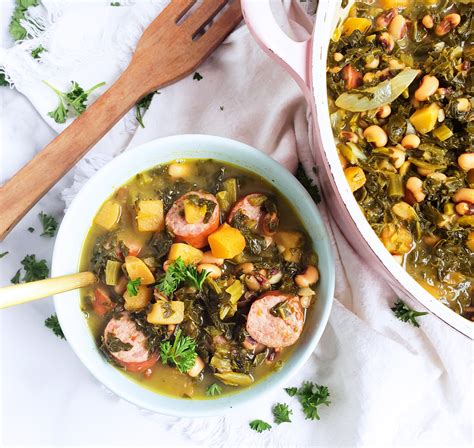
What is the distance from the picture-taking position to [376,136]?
2.60 meters

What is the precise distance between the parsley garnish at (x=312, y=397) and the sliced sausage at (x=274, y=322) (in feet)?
2.12

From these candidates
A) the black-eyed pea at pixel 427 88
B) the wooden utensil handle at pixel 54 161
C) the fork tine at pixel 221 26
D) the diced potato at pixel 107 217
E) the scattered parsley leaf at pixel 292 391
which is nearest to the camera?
the black-eyed pea at pixel 427 88

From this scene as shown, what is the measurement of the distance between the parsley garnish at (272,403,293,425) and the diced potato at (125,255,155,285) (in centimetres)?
106

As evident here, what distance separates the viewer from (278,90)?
120 inches

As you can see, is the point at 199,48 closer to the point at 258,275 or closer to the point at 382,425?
the point at 258,275

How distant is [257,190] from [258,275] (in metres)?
0.38

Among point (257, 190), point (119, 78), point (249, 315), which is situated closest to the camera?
point (249, 315)

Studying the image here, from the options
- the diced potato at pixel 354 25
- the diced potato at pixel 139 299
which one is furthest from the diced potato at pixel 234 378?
the diced potato at pixel 354 25

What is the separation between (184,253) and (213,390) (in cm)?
60

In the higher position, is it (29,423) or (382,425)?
(29,423)

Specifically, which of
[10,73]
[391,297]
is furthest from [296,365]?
[10,73]

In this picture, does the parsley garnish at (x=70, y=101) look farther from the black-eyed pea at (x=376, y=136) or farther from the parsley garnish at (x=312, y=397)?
the parsley garnish at (x=312, y=397)

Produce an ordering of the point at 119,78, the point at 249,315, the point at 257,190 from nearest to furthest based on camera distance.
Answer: the point at 249,315, the point at 257,190, the point at 119,78

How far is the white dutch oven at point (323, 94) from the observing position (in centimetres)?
234
